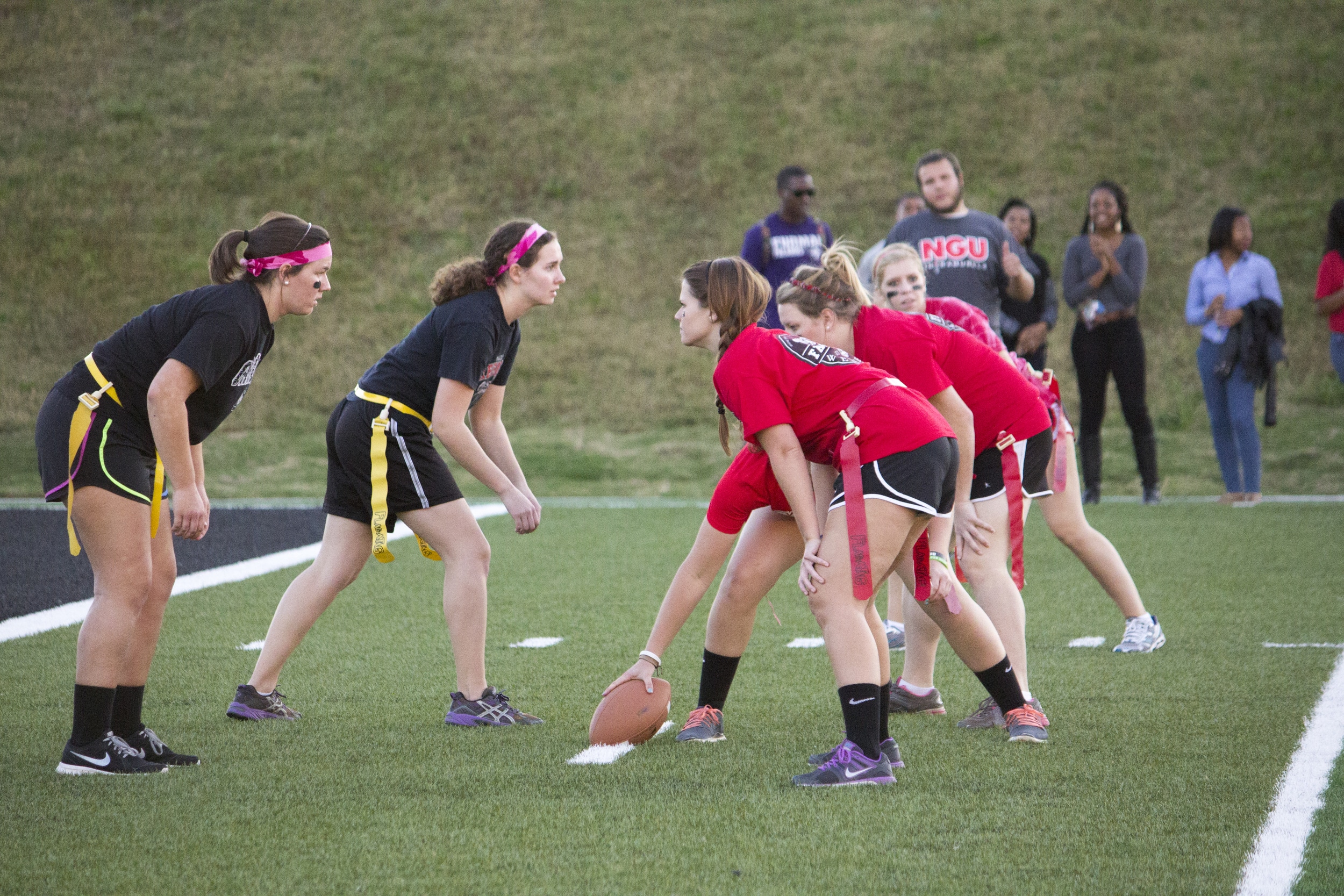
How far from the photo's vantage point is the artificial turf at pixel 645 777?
319 cm

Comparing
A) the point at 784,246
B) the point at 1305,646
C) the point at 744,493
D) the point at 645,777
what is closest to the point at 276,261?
the point at 744,493

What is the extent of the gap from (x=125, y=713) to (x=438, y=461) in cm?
127

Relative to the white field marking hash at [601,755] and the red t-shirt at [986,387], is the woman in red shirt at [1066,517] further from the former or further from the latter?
the white field marking hash at [601,755]

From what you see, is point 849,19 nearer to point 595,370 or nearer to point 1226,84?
point 1226,84

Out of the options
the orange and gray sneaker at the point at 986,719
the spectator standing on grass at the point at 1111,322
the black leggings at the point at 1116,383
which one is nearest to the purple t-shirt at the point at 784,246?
the spectator standing on grass at the point at 1111,322

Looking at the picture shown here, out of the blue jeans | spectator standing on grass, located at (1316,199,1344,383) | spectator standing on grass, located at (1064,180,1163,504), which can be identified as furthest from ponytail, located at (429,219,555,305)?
spectator standing on grass, located at (1316,199,1344,383)

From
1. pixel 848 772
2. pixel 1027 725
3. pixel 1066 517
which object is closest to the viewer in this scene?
pixel 848 772

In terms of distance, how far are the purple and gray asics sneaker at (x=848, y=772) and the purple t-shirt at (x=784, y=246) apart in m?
5.90

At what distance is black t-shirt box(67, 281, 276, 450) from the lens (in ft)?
13.0

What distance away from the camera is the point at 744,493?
4.49 metres

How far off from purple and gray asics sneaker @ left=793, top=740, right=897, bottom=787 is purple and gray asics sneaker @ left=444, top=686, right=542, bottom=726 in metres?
1.21

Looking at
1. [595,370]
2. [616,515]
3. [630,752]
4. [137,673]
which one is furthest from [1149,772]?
[595,370]

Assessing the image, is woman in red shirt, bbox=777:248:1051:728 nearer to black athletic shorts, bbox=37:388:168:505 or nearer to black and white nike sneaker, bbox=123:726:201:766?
black athletic shorts, bbox=37:388:168:505

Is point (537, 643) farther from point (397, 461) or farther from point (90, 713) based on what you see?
point (90, 713)
